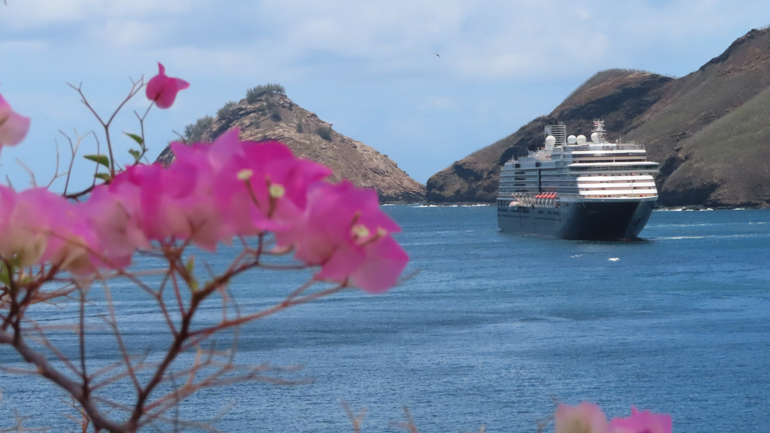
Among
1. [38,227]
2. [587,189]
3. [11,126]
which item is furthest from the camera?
[587,189]

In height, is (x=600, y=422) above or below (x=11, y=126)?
below

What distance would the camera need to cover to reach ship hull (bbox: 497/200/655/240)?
2008 inches

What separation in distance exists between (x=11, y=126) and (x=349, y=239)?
484mm

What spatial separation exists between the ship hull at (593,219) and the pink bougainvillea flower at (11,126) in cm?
5140

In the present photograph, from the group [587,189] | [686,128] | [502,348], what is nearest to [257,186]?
[502,348]

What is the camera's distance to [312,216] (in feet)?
1.88

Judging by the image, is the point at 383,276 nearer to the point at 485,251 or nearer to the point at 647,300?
the point at 647,300

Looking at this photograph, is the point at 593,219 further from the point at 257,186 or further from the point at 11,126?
the point at 257,186

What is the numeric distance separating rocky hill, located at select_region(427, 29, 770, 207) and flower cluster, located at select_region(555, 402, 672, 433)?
4397 inches

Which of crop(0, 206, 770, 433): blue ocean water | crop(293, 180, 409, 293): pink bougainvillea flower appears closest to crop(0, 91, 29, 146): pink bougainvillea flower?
crop(293, 180, 409, 293): pink bougainvillea flower

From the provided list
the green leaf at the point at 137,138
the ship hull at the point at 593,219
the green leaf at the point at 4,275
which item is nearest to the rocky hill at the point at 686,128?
the ship hull at the point at 593,219

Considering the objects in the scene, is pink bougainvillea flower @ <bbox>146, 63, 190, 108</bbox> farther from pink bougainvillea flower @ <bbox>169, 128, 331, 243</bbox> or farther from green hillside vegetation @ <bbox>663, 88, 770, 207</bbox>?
green hillside vegetation @ <bbox>663, 88, 770, 207</bbox>

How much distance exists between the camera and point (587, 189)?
51094mm

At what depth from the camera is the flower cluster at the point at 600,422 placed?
2.46 ft
